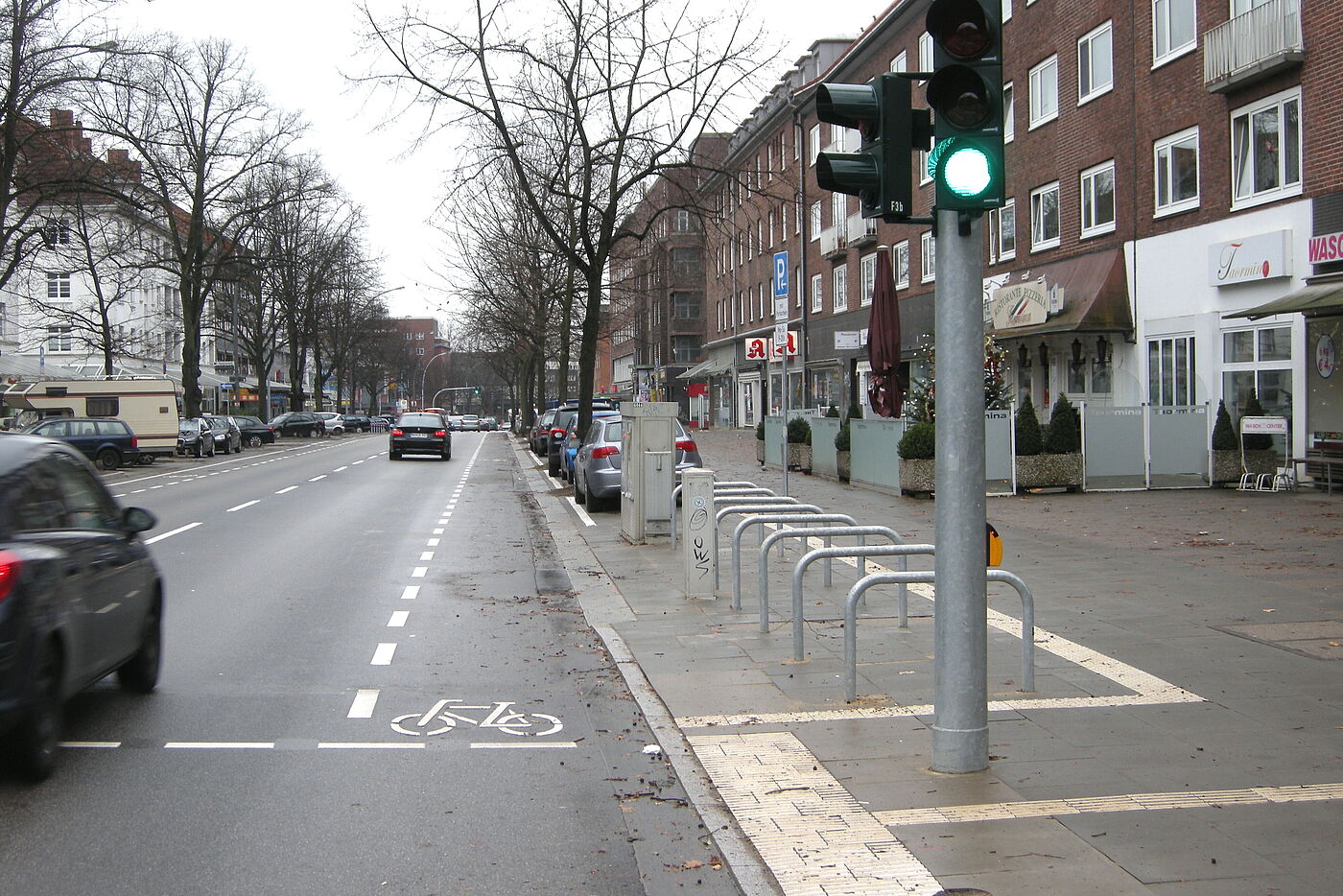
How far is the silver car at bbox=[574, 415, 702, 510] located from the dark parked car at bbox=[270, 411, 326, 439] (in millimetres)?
56457

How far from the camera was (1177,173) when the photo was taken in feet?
76.6

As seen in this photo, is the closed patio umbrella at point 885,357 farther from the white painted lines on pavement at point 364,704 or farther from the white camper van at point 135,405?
the white camper van at point 135,405

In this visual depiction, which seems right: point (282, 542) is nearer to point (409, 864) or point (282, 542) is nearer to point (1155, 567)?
point (1155, 567)

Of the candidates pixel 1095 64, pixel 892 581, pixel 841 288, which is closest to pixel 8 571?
pixel 892 581

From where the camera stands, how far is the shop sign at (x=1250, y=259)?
20047mm

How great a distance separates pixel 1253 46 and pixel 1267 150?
174 cm

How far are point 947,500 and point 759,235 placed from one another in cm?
5303

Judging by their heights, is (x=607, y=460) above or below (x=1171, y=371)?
below

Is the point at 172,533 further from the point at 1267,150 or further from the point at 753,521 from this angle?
the point at 1267,150

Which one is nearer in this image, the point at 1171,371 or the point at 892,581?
the point at 892,581

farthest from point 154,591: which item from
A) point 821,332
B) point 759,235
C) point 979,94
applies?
point 759,235

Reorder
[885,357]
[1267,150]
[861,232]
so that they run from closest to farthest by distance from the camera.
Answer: [885,357]
[1267,150]
[861,232]

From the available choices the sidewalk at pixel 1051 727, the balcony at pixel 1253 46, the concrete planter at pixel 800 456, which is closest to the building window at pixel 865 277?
the concrete planter at pixel 800 456

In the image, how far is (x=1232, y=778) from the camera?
5145mm
